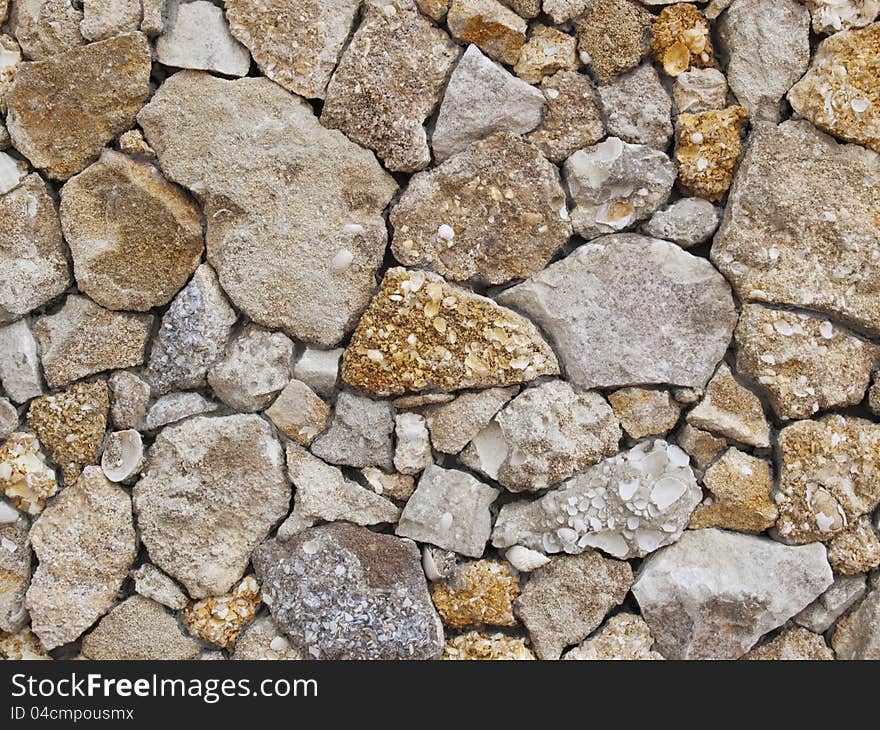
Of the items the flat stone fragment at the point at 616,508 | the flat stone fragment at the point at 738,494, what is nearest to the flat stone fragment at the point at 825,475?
the flat stone fragment at the point at 738,494

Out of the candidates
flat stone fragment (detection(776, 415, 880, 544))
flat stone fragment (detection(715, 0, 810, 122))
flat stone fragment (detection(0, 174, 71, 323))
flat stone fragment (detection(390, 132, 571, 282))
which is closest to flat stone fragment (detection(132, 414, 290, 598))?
flat stone fragment (detection(0, 174, 71, 323))

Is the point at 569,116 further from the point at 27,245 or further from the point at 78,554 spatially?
the point at 78,554

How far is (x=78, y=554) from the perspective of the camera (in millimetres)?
1813

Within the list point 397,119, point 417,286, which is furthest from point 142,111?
point 417,286

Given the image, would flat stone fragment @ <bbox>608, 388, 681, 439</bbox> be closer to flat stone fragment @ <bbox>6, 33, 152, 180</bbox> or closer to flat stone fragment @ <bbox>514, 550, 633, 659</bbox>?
flat stone fragment @ <bbox>514, 550, 633, 659</bbox>

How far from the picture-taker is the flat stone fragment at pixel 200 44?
1.73 m

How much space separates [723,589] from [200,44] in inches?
64.4

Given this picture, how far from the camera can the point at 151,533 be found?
182cm

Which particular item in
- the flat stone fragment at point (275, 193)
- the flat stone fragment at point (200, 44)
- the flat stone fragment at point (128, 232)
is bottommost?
the flat stone fragment at point (128, 232)

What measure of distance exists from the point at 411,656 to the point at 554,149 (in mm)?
1153

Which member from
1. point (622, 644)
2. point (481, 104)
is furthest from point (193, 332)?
point (622, 644)

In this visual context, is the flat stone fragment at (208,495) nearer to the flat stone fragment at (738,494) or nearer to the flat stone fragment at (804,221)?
the flat stone fragment at (738,494)

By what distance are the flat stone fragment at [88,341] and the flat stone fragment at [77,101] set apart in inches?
12.2

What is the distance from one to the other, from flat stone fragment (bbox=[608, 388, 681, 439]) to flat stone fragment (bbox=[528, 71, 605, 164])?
0.55m
